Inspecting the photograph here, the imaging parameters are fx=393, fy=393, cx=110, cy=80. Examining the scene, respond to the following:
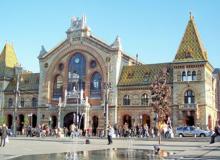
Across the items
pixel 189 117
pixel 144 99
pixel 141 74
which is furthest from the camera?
pixel 141 74

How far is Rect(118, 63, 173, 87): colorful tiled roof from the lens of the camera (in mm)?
66688

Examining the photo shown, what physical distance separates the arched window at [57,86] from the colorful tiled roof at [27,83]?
465cm

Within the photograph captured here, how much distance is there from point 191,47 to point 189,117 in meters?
11.8

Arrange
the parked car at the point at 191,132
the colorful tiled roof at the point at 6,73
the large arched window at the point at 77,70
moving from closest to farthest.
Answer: the parked car at the point at 191,132
the large arched window at the point at 77,70
the colorful tiled roof at the point at 6,73

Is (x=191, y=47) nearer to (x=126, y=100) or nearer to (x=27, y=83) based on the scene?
(x=126, y=100)

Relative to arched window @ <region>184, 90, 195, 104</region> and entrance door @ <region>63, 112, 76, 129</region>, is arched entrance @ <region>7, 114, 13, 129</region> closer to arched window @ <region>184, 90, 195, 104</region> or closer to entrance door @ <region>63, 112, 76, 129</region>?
entrance door @ <region>63, 112, 76, 129</region>

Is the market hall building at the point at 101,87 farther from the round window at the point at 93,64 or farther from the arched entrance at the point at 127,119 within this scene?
the round window at the point at 93,64

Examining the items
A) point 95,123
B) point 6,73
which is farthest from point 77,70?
point 6,73

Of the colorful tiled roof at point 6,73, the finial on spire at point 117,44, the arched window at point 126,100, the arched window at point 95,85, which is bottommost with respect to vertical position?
the arched window at point 126,100

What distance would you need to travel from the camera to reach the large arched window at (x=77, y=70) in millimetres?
71500

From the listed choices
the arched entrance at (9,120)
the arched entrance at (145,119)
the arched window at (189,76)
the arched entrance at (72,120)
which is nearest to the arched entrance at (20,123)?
the arched entrance at (9,120)

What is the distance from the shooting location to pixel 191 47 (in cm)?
6475

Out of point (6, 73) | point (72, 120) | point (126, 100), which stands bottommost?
point (72, 120)

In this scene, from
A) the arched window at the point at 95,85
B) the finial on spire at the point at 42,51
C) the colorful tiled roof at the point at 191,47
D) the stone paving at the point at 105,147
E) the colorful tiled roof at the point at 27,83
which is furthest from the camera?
the colorful tiled roof at the point at 27,83
